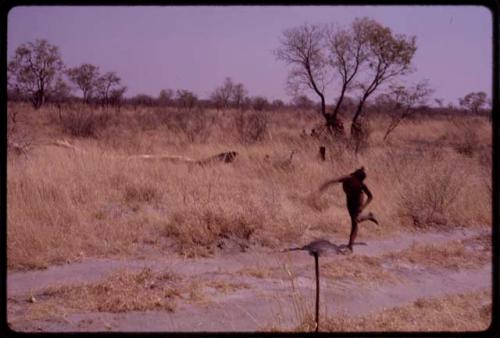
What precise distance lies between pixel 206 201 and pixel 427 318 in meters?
3.49

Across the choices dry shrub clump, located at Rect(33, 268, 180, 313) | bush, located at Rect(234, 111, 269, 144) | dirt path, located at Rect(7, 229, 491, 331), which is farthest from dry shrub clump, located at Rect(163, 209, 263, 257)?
bush, located at Rect(234, 111, 269, 144)

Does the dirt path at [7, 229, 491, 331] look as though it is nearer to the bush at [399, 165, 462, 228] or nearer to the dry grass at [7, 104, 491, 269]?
the dry grass at [7, 104, 491, 269]

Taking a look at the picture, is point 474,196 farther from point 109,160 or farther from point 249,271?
point 109,160

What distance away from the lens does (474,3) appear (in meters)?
3.10

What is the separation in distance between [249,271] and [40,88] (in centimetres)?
2057

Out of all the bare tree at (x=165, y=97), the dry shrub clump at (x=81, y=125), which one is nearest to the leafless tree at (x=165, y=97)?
the bare tree at (x=165, y=97)

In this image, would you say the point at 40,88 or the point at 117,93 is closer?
the point at 40,88

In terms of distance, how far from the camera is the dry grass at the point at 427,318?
3850mm

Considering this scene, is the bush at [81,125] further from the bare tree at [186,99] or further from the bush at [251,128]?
the bare tree at [186,99]

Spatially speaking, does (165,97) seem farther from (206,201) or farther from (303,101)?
(206,201)

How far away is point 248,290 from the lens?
461cm

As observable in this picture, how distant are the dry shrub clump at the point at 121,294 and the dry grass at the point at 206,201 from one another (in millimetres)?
735

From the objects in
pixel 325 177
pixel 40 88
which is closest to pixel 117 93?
pixel 40 88

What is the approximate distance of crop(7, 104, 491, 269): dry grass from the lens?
561 centimetres
